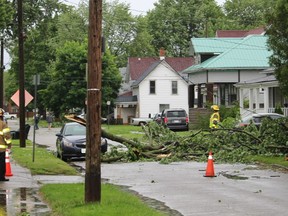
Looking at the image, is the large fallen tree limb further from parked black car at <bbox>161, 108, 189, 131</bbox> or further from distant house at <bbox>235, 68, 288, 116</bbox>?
parked black car at <bbox>161, 108, 189, 131</bbox>

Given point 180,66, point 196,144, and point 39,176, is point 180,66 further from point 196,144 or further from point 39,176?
point 39,176

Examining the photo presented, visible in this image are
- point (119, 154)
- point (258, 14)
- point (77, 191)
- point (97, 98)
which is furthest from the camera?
point (258, 14)

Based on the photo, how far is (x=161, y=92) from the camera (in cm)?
7188

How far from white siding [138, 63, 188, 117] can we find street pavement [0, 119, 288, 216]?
49.2 meters

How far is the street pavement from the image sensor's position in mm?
12117

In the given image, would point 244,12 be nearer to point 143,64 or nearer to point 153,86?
point 143,64

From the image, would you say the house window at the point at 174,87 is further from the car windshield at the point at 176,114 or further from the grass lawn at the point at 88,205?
the grass lawn at the point at 88,205

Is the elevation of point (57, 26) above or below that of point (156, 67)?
above

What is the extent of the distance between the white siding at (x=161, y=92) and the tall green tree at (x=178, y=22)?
890 inches

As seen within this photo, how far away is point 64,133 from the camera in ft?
84.2

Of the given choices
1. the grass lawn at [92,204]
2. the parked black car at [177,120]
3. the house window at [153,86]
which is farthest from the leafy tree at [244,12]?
the grass lawn at [92,204]

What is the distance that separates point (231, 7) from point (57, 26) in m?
33.6

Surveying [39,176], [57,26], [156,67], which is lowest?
[39,176]

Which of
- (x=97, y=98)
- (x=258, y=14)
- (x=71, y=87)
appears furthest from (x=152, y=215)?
(x=258, y=14)
